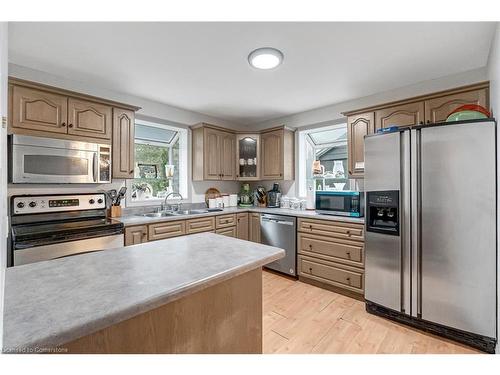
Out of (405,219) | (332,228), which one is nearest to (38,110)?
(332,228)

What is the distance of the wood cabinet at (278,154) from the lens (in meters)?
3.69

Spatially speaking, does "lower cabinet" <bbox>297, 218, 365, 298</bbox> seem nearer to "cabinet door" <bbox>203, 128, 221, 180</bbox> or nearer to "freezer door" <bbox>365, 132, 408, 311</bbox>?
"freezer door" <bbox>365, 132, 408, 311</bbox>

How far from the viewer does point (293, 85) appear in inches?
107

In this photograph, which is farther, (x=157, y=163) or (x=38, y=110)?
(x=157, y=163)

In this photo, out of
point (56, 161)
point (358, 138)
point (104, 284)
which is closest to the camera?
point (104, 284)

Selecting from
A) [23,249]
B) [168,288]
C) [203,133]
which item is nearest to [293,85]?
[203,133]

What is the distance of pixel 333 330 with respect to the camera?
201 centimetres

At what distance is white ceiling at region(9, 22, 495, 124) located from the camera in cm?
171

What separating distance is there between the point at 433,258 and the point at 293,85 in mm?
2110

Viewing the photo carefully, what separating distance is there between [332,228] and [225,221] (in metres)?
1.38

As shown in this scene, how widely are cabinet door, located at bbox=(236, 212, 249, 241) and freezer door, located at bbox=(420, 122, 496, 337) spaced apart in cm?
216

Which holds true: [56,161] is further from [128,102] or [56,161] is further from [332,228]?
[332,228]
